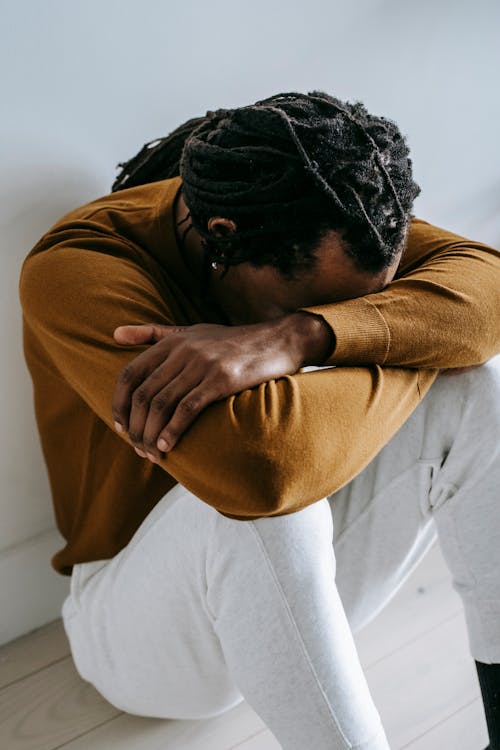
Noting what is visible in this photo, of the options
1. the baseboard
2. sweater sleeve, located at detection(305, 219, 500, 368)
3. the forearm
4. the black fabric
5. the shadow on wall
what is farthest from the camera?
the baseboard

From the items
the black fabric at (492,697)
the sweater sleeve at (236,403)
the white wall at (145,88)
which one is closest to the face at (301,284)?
the sweater sleeve at (236,403)

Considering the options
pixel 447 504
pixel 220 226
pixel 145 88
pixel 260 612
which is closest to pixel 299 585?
pixel 260 612

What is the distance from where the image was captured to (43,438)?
3.74ft

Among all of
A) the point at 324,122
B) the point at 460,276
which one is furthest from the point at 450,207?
the point at 324,122

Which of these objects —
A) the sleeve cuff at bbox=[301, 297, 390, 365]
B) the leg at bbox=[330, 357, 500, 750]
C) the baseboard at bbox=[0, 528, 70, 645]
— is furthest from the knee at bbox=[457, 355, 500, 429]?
the baseboard at bbox=[0, 528, 70, 645]

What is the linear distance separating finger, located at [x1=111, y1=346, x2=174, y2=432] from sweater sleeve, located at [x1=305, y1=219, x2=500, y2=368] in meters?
0.19

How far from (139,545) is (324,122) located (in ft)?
1.74

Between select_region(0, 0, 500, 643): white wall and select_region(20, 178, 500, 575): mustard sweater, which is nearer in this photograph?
select_region(20, 178, 500, 575): mustard sweater

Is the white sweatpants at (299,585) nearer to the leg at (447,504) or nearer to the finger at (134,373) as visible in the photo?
the leg at (447,504)

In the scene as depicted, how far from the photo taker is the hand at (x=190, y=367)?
2.60 ft

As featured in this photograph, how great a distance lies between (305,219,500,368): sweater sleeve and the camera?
88cm

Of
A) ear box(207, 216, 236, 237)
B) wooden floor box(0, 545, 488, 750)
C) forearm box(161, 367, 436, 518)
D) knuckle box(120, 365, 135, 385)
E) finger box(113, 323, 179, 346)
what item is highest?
ear box(207, 216, 236, 237)

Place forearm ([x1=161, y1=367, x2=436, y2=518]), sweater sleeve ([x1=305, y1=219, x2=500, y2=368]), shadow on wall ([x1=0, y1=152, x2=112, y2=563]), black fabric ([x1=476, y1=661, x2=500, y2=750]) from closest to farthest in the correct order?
forearm ([x1=161, y1=367, x2=436, y2=518]) < sweater sleeve ([x1=305, y1=219, x2=500, y2=368]) < black fabric ([x1=476, y1=661, x2=500, y2=750]) < shadow on wall ([x1=0, y1=152, x2=112, y2=563])

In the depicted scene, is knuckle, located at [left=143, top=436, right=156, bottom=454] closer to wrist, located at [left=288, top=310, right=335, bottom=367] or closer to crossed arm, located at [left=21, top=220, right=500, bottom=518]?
crossed arm, located at [left=21, top=220, right=500, bottom=518]
